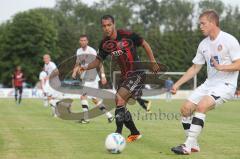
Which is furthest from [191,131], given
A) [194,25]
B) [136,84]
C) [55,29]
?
[194,25]

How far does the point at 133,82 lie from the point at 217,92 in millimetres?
2585

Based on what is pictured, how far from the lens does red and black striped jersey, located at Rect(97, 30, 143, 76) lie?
443 inches

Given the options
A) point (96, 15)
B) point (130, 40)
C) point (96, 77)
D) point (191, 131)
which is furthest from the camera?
point (96, 15)

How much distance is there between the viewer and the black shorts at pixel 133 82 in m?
11.2

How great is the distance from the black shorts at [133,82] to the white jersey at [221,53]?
7.17 ft

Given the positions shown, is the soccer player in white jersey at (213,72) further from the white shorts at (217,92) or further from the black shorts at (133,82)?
the black shorts at (133,82)

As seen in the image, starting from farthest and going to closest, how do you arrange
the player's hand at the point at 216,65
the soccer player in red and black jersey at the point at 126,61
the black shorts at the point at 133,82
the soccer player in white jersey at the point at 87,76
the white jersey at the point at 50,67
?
1. the white jersey at the point at 50,67
2. the soccer player in white jersey at the point at 87,76
3. the black shorts at the point at 133,82
4. the soccer player in red and black jersey at the point at 126,61
5. the player's hand at the point at 216,65

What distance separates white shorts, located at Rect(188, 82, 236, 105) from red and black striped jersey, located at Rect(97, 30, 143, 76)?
2.29 meters

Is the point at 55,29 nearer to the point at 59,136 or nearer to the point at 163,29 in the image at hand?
the point at 163,29

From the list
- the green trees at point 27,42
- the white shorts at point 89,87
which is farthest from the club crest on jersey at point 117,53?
the green trees at point 27,42

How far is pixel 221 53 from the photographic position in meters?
9.14

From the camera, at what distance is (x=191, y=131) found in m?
9.14

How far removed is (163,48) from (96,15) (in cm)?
2745

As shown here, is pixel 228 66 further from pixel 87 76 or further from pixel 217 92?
pixel 87 76
